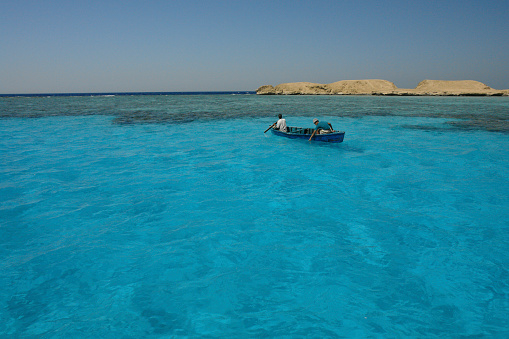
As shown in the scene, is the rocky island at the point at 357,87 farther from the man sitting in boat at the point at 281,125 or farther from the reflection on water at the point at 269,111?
the man sitting in boat at the point at 281,125

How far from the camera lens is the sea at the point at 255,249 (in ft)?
17.9

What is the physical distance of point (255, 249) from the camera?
7879 millimetres

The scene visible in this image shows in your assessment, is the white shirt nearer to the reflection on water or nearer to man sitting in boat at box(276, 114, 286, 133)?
man sitting in boat at box(276, 114, 286, 133)

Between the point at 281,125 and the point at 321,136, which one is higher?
the point at 281,125

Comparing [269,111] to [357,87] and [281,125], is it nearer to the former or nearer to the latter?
[281,125]

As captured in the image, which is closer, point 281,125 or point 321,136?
point 321,136

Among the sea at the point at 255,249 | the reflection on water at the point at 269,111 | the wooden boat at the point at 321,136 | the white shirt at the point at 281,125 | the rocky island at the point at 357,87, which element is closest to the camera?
the sea at the point at 255,249

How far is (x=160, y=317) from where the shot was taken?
552 cm

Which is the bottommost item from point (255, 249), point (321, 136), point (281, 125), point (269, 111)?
point (255, 249)

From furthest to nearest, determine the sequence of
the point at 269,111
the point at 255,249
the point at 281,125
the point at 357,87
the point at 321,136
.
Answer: the point at 357,87 < the point at 269,111 < the point at 281,125 < the point at 321,136 < the point at 255,249

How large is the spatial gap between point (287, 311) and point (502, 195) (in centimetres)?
1102

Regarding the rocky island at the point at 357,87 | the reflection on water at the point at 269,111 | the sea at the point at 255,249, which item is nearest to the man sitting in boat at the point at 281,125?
the sea at the point at 255,249

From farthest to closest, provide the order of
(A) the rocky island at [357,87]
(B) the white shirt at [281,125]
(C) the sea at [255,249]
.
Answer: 1. (A) the rocky island at [357,87]
2. (B) the white shirt at [281,125]
3. (C) the sea at [255,249]

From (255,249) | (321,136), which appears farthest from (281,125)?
(255,249)
